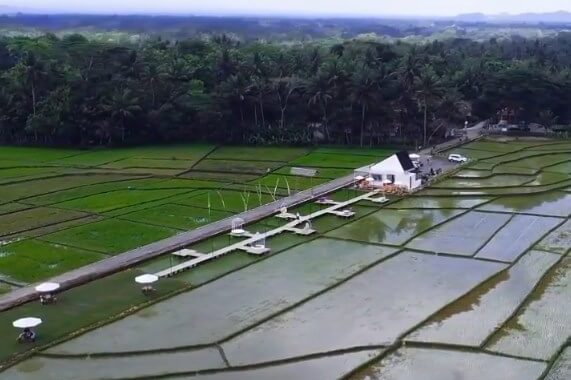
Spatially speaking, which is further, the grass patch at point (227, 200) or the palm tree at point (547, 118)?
the palm tree at point (547, 118)

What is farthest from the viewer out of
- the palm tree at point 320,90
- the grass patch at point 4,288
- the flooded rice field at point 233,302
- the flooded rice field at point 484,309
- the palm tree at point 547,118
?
the palm tree at point 547,118

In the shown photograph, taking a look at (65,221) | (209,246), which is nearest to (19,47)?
(65,221)

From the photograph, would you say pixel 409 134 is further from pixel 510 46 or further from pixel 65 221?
pixel 510 46

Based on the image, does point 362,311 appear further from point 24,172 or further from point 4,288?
point 24,172

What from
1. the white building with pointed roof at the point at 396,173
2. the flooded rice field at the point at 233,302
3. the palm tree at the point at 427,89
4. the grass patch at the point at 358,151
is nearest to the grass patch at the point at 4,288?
the flooded rice field at the point at 233,302

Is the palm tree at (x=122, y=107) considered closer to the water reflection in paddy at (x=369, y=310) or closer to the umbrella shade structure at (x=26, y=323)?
the water reflection in paddy at (x=369, y=310)

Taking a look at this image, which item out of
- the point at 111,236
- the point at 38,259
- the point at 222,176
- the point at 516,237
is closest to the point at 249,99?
the point at 222,176
